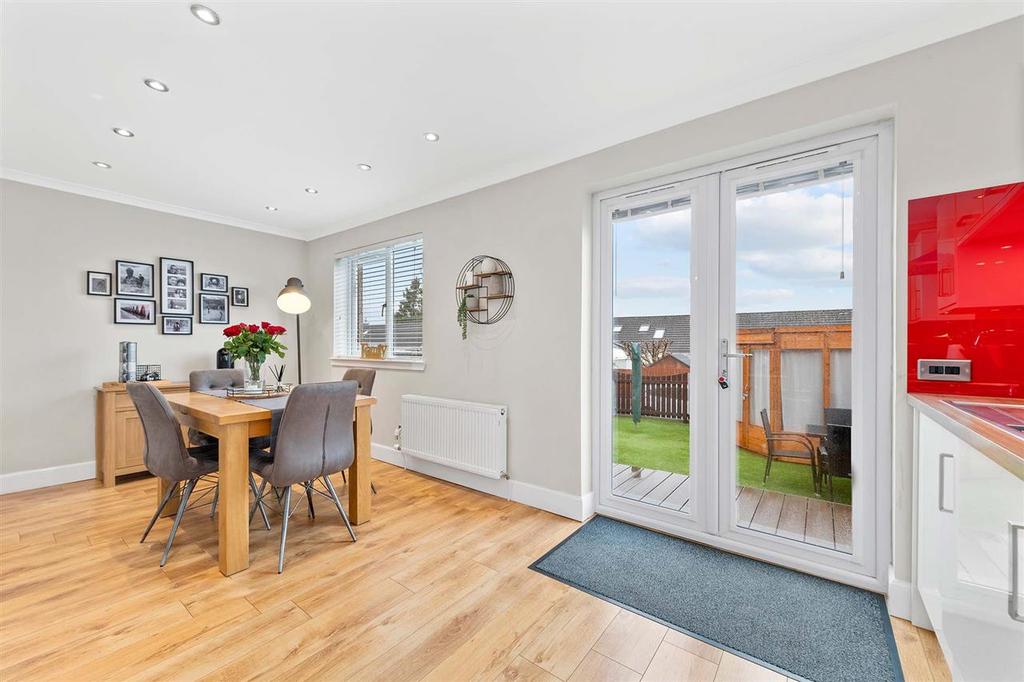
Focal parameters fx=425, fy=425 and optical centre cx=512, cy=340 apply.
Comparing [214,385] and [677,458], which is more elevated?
[214,385]

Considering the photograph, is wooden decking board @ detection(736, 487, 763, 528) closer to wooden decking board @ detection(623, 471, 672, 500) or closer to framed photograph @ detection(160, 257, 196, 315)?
wooden decking board @ detection(623, 471, 672, 500)

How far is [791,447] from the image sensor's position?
227 cm

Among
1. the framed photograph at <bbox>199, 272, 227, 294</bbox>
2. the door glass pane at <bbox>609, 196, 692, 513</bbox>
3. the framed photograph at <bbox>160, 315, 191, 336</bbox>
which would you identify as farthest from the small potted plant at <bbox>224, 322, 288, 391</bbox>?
the door glass pane at <bbox>609, 196, 692, 513</bbox>

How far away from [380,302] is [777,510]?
12.4ft

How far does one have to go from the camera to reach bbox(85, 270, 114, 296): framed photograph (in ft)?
12.0

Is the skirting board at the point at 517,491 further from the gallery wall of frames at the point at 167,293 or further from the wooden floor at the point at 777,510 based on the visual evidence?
the gallery wall of frames at the point at 167,293

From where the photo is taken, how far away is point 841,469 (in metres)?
2.13

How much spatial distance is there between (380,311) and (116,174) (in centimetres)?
228

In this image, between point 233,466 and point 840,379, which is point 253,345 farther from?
point 840,379

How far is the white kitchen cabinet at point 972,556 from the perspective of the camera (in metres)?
0.95

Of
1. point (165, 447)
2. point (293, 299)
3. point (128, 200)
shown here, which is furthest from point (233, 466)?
point (128, 200)

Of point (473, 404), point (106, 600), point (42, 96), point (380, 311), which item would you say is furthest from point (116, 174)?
point (473, 404)

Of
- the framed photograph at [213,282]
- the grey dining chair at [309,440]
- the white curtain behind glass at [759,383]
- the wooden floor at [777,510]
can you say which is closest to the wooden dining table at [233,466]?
the grey dining chair at [309,440]

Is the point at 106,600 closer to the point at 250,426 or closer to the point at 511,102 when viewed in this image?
the point at 250,426
